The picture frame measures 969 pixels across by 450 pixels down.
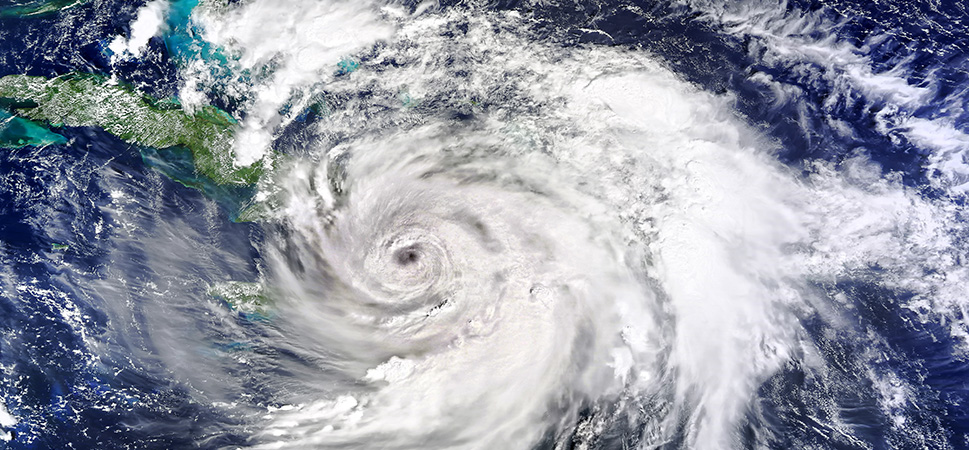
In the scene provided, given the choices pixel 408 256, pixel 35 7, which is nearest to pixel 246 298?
pixel 408 256

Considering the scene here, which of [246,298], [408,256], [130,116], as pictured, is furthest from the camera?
[408,256]

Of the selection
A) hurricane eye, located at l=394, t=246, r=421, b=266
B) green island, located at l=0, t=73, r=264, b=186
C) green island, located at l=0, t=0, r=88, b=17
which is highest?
green island, located at l=0, t=0, r=88, b=17

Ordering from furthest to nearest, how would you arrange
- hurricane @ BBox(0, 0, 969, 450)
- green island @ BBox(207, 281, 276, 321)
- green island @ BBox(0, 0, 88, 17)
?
green island @ BBox(0, 0, 88, 17)
green island @ BBox(207, 281, 276, 321)
hurricane @ BBox(0, 0, 969, 450)

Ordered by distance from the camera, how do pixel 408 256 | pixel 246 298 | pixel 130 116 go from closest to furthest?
pixel 246 298, pixel 130 116, pixel 408 256

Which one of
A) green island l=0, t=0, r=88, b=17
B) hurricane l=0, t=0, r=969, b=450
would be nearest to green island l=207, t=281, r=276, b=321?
hurricane l=0, t=0, r=969, b=450

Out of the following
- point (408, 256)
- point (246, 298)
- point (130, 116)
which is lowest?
point (246, 298)

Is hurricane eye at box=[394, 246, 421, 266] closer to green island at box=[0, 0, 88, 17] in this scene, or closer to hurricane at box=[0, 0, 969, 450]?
hurricane at box=[0, 0, 969, 450]

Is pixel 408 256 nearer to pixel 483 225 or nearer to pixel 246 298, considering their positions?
pixel 483 225
